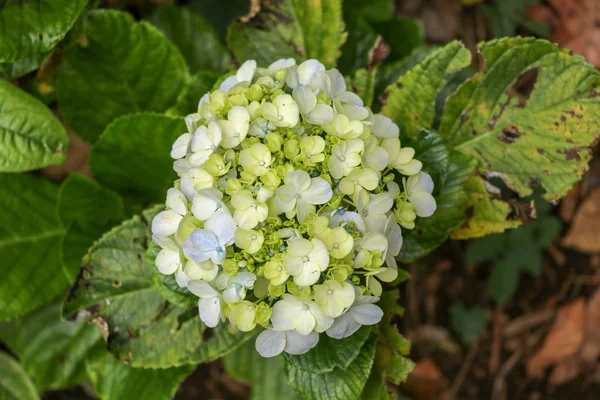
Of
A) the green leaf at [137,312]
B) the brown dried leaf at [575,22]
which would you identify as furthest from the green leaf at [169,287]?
the brown dried leaf at [575,22]

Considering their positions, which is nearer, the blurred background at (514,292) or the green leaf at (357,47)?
the green leaf at (357,47)

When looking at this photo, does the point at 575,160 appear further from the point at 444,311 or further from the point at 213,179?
the point at 444,311

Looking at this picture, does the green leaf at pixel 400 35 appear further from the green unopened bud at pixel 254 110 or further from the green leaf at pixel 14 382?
the green leaf at pixel 14 382

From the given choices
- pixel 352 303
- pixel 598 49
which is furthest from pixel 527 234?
pixel 352 303

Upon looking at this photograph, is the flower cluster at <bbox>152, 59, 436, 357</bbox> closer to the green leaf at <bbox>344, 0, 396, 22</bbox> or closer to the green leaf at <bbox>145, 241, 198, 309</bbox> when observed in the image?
the green leaf at <bbox>145, 241, 198, 309</bbox>

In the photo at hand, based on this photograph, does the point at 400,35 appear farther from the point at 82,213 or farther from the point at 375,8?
the point at 82,213

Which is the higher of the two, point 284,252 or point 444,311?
point 284,252

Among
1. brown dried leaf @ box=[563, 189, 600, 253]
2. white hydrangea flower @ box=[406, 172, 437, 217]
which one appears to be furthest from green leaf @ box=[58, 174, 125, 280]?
brown dried leaf @ box=[563, 189, 600, 253]
